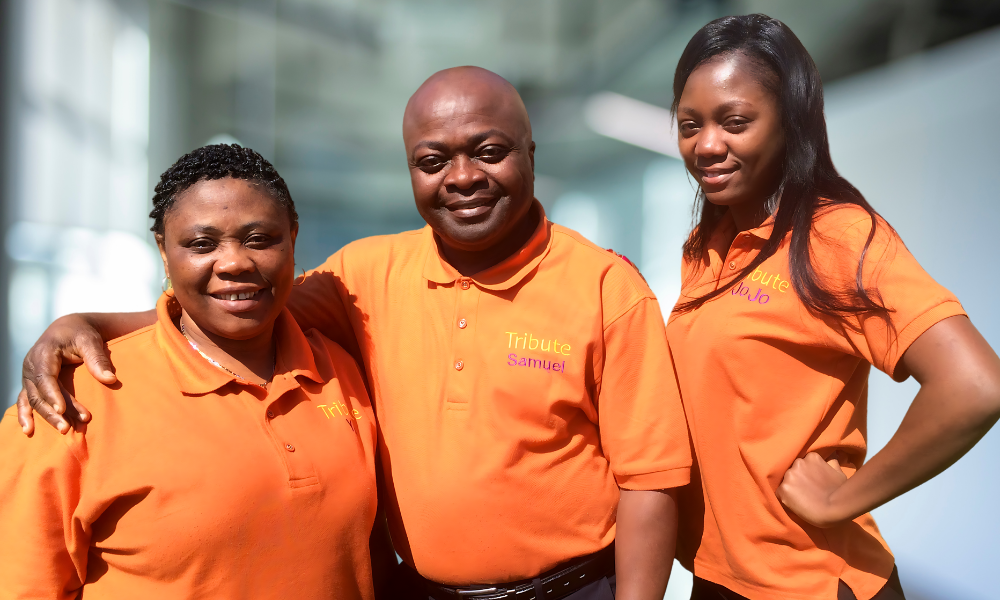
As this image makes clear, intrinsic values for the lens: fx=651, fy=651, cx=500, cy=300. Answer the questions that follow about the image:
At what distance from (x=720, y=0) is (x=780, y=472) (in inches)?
117

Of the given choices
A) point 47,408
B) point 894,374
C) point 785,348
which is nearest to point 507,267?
point 785,348

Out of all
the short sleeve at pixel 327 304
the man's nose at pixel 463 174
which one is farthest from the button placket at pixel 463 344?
the short sleeve at pixel 327 304

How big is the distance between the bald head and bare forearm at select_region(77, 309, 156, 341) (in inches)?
31.2

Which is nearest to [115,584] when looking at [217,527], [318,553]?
[217,527]

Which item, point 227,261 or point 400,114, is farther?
point 400,114

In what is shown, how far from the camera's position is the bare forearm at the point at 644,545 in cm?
148

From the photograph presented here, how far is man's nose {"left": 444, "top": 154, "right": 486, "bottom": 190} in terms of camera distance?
1.49 meters

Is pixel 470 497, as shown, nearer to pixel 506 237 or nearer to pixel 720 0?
pixel 506 237

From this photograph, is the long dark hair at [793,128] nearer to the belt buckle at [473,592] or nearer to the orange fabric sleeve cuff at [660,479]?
the orange fabric sleeve cuff at [660,479]

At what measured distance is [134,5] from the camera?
3.78 metres

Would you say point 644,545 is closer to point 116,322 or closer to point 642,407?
point 642,407

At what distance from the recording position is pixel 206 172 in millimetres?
1391

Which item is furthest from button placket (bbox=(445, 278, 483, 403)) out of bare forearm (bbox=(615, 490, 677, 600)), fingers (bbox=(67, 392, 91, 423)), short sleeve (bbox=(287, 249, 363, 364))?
fingers (bbox=(67, 392, 91, 423))

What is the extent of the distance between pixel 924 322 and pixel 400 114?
358 centimetres
